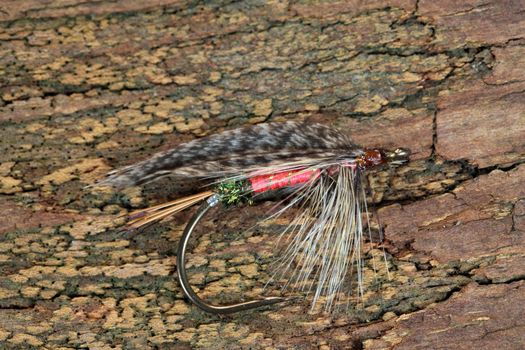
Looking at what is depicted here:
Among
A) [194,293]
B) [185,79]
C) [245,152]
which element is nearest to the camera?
[194,293]

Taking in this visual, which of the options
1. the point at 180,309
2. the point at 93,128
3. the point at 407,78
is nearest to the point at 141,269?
the point at 180,309

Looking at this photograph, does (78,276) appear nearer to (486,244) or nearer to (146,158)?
(146,158)

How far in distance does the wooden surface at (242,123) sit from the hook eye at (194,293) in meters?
0.07

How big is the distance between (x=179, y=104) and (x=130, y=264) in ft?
2.56

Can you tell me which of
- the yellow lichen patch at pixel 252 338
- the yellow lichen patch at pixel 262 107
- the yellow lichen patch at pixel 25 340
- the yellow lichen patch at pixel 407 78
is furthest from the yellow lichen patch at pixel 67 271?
the yellow lichen patch at pixel 407 78

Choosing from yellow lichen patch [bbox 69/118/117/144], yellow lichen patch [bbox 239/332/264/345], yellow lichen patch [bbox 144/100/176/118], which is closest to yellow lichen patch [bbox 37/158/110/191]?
yellow lichen patch [bbox 69/118/117/144]

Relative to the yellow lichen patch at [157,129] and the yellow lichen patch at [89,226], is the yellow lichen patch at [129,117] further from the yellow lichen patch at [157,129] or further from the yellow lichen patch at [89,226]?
the yellow lichen patch at [89,226]

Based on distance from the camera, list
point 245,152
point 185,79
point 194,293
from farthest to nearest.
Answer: point 185,79
point 245,152
point 194,293

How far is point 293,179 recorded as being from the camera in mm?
2893

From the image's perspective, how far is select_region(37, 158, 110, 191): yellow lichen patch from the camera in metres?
2.88

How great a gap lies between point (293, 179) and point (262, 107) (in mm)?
379

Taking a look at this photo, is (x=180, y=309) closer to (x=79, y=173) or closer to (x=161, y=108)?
(x=79, y=173)

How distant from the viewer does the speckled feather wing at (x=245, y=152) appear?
2.84 m

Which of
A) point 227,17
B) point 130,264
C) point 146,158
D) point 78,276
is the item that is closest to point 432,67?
point 227,17
